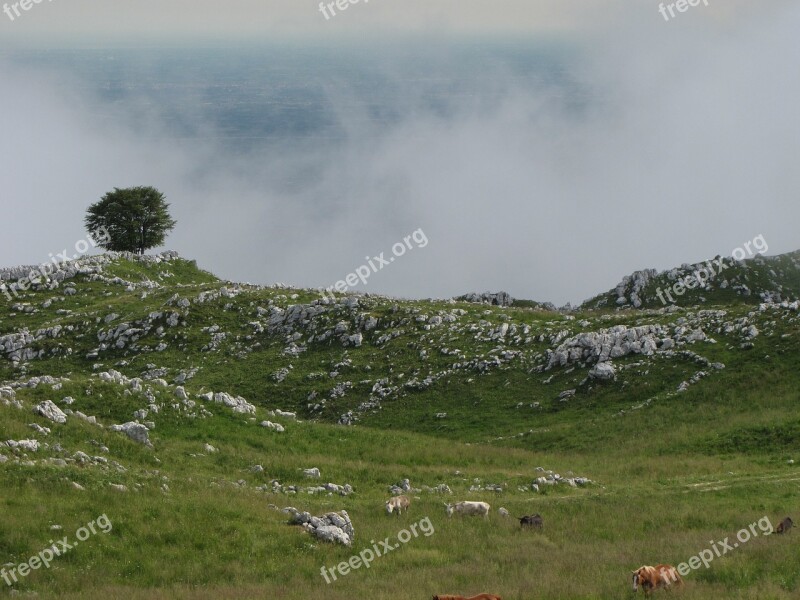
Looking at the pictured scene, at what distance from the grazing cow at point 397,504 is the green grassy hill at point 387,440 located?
493mm

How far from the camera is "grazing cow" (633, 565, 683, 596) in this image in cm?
2039

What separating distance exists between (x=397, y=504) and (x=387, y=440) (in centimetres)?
1261

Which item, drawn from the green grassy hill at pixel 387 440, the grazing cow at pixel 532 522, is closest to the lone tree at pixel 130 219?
the green grassy hill at pixel 387 440

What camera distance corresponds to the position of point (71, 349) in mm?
64250

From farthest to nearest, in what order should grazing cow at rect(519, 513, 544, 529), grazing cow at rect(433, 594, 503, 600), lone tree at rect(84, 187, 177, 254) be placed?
lone tree at rect(84, 187, 177, 254) → grazing cow at rect(519, 513, 544, 529) → grazing cow at rect(433, 594, 503, 600)

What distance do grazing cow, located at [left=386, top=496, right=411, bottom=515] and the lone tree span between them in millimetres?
76132

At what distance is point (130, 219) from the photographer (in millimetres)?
96062

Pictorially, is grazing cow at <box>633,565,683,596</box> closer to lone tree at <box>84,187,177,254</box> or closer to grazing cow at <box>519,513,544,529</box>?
grazing cow at <box>519,513,544,529</box>

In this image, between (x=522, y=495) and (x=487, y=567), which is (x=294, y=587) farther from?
(x=522, y=495)

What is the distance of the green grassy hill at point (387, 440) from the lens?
74.7 ft

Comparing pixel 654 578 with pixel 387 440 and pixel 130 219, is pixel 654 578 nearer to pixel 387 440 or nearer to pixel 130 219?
pixel 387 440

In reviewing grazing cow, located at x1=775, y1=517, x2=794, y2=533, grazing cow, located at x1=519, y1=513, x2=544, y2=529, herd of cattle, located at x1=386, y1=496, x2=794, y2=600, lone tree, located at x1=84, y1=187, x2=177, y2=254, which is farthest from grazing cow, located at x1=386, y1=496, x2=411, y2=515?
lone tree, located at x1=84, y1=187, x2=177, y2=254

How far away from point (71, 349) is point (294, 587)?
4965 cm

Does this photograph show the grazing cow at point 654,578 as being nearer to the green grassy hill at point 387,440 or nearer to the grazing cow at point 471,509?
the green grassy hill at point 387,440
